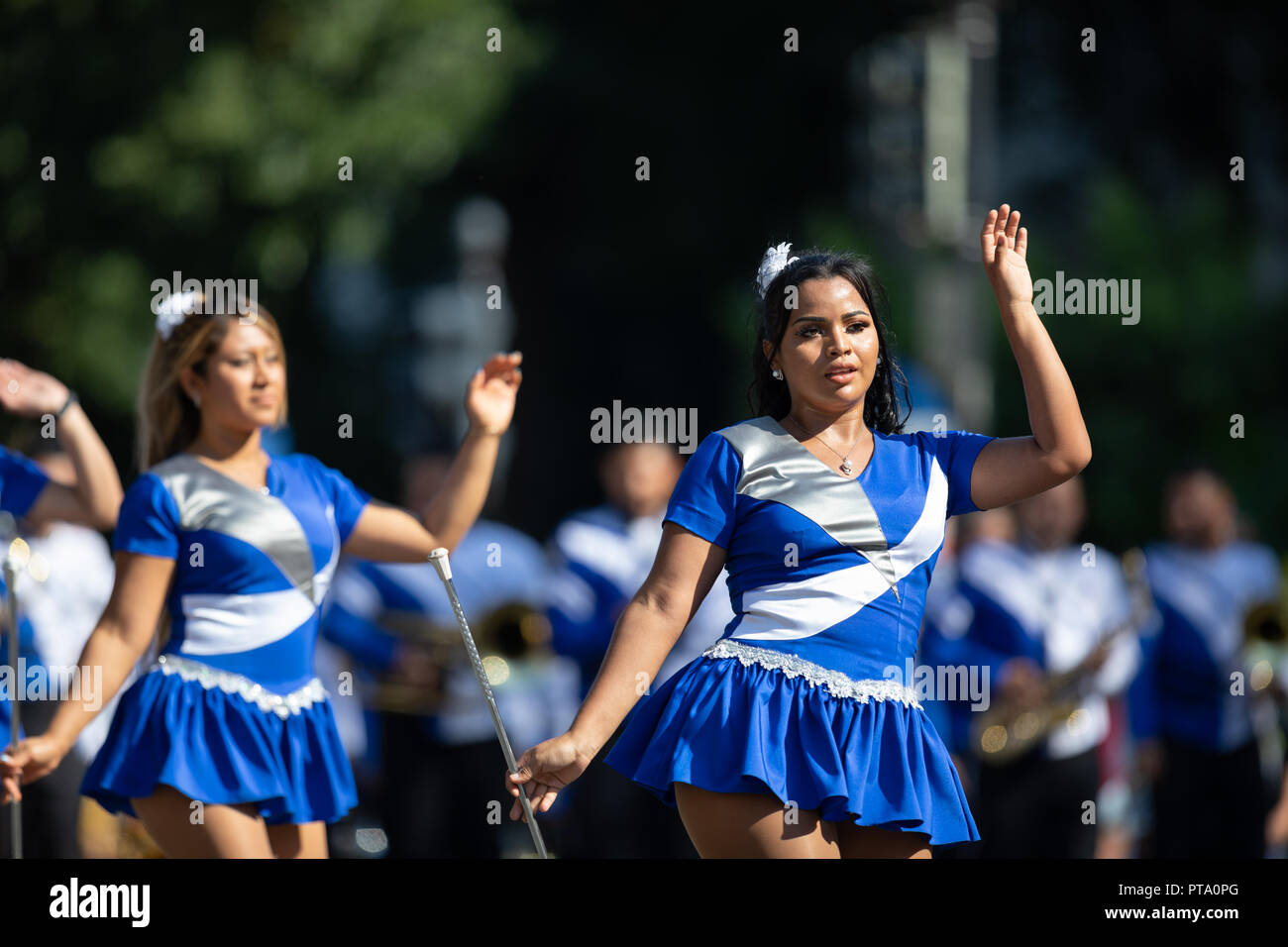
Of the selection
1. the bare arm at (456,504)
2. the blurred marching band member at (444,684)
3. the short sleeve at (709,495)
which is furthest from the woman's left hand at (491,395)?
the blurred marching band member at (444,684)

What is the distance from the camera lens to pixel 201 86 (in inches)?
536

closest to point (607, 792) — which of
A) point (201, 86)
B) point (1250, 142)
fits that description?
point (201, 86)

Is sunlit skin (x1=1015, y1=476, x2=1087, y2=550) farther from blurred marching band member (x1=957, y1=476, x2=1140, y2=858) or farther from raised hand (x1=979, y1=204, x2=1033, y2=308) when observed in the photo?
raised hand (x1=979, y1=204, x2=1033, y2=308)

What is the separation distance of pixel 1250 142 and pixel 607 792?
1140 centimetres

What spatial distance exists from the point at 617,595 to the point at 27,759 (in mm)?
4151

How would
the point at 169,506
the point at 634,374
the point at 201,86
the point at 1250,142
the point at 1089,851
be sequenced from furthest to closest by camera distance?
1. the point at 634,374
2. the point at 1250,142
3. the point at 201,86
4. the point at 1089,851
5. the point at 169,506

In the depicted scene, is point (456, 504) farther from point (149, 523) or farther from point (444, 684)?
point (444, 684)

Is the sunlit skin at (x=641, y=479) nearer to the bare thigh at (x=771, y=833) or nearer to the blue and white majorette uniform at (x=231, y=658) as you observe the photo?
the blue and white majorette uniform at (x=231, y=658)

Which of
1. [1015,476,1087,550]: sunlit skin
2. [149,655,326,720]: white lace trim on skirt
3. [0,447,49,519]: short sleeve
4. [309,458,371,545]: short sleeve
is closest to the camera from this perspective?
[149,655,326,720]: white lace trim on skirt

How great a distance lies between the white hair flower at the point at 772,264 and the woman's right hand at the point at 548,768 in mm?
1173

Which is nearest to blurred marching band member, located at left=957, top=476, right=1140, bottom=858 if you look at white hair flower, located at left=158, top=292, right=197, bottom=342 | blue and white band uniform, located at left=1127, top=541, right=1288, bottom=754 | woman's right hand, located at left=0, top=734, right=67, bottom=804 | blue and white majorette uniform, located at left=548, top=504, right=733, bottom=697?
blue and white band uniform, located at left=1127, top=541, right=1288, bottom=754

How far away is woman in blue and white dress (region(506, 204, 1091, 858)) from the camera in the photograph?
160 inches

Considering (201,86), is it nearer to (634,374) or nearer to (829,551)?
(634,374)

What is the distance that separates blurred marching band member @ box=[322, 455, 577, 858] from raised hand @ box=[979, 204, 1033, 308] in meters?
4.54
